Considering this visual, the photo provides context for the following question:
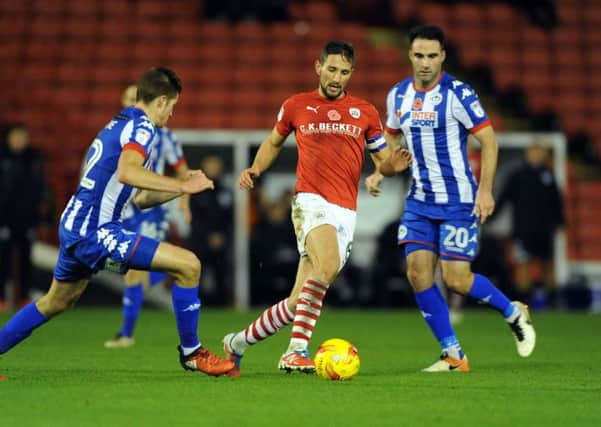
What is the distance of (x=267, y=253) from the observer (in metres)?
14.5

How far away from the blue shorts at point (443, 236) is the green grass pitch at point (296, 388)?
29.2 inches

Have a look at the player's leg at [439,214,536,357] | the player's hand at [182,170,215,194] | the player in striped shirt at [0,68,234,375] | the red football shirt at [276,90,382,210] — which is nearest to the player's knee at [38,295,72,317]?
the player in striped shirt at [0,68,234,375]

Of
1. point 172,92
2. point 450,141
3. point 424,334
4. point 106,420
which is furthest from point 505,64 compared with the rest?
point 106,420

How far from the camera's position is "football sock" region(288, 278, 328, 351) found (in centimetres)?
685

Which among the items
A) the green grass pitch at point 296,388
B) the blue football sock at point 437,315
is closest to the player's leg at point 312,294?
the green grass pitch at point 296,388

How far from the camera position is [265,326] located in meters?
6.93

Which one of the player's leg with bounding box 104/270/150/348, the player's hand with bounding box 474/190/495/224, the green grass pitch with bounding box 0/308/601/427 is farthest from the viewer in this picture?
the player's leg with bounding box 104/270/150/348

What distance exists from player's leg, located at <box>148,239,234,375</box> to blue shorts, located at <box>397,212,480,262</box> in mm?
1485

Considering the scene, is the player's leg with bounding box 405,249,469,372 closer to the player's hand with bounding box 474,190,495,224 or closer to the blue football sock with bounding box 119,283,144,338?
the player's hand with bounding box 474,190,495,224

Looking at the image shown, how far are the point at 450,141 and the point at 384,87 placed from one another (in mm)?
9961

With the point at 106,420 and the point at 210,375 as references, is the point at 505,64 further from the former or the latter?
the point at 106,420

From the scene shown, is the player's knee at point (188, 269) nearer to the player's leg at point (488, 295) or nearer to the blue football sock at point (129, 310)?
the player's leg at point (488, 295)

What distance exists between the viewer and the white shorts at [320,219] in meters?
7.01

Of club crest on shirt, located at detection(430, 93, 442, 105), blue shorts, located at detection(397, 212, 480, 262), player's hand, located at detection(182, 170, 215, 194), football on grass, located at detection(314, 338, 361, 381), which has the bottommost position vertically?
football on grass, located at detection(314, 338, 361, 381)
